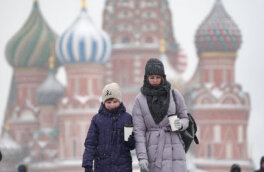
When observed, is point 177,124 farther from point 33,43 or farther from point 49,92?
point 33,43

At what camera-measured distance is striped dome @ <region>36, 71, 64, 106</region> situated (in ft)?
231

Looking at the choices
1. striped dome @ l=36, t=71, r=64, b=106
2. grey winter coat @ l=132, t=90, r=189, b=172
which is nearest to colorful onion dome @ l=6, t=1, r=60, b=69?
striped dome @ l=36, t=71, r=64, b=106

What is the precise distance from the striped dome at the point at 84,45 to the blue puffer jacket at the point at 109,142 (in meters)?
59.3

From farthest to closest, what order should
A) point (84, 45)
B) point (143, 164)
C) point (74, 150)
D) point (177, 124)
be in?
point (84, 45)
point (74, 150)
point (177, 124)
point (143, 164)

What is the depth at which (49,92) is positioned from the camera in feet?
231

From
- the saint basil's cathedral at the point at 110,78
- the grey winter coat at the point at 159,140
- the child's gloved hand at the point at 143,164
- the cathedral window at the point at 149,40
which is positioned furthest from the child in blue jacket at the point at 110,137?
the cathedral window at the point at 149,40

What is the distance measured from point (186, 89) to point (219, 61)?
2.76 m

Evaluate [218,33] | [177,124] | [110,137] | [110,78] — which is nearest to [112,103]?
[110,137]

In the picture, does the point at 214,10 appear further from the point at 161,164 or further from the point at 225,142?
the point at 161,164

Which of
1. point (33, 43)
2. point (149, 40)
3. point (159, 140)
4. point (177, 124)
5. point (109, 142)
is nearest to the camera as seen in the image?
point (177, 124)

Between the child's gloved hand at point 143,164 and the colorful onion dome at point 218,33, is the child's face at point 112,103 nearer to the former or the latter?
the child's gloved hand at point 143,164

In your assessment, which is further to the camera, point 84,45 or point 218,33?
point 218,33

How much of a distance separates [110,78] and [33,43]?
4.21 m

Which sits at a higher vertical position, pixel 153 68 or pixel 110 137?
pixel 153 68
